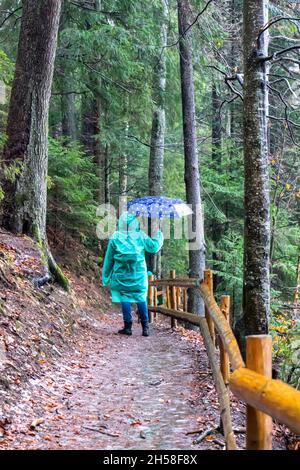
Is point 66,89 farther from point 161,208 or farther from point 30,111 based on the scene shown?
point 30,111

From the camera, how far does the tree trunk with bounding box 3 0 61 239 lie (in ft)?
28.7

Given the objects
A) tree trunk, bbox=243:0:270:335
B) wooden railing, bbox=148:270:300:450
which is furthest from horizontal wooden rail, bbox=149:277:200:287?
wooden railing, bbox=148:270:300:450

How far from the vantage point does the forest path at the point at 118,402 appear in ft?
13.2

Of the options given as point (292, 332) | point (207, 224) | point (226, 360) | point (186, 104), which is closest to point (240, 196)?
point (207, 224)

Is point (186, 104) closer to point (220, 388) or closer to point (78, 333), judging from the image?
point (78, 333)

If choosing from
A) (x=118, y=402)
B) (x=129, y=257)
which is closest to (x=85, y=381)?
(x=118, y=402)

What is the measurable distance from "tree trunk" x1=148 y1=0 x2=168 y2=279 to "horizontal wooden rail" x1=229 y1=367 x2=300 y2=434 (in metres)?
13.1

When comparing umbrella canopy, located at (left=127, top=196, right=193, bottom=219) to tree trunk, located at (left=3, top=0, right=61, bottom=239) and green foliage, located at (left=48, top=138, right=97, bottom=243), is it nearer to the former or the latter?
green foliage, located at (left=48, top=138, right=97, bottom=243)

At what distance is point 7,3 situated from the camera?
1365cm

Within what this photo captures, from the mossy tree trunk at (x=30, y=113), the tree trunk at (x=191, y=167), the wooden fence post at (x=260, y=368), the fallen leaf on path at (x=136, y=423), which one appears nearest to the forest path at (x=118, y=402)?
the fallen leaf on path at (x=136, y=423)

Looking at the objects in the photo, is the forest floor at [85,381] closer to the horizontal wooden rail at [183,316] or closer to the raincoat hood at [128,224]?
the horizontal wooden rail at [183,316]

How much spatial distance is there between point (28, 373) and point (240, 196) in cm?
1287

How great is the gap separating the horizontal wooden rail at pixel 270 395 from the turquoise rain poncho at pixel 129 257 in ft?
22.3

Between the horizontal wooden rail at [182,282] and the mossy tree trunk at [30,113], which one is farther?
the mossy tree trunk at [30,113]
